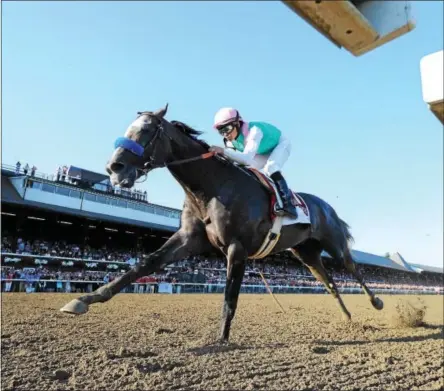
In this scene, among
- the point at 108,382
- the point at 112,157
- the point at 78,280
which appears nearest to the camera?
the point at 108,382

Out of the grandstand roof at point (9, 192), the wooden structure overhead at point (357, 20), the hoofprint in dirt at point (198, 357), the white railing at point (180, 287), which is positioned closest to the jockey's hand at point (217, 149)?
the hoofprint in dirt at point (198, 357)

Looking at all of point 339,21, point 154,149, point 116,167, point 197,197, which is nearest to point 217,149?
point 197,197

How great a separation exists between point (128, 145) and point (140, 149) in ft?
0.37

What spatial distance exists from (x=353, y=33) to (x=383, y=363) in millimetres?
3003

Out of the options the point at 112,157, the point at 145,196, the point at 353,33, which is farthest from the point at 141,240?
the point at 353,33

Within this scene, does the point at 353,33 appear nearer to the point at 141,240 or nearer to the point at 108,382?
the point at 108,382

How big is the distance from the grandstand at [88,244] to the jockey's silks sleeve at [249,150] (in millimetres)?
10074

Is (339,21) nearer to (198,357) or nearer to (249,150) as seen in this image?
(198,357)

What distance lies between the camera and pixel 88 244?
23.7m

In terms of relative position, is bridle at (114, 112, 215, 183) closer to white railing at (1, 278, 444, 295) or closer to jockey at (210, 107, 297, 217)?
jockey at (210, 107, 297, 217)

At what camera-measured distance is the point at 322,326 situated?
5.64 metres

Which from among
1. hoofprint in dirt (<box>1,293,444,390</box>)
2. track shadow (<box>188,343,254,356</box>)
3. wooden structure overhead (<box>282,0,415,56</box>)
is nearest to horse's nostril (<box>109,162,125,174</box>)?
hoofprint in dirt (<box>1,293,444,390</box>)

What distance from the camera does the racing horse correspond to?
376 cm

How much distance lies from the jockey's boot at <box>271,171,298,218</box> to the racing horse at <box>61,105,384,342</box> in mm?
157
